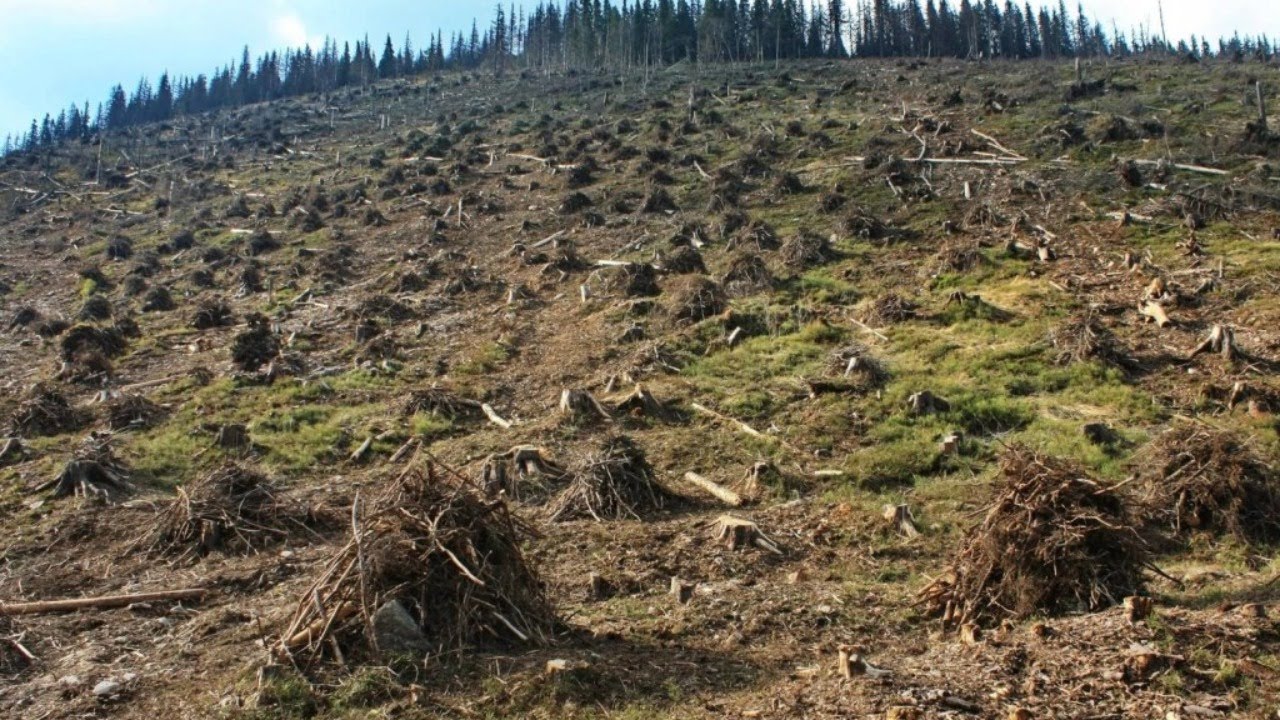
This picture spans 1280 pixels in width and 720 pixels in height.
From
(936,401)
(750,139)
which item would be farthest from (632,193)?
(936,401)

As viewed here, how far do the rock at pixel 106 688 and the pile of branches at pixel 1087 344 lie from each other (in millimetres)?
13851

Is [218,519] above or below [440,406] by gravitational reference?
below

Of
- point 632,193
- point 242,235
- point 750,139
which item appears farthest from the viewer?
point 750,139

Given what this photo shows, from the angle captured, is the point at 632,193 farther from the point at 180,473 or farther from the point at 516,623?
the point at 516,623

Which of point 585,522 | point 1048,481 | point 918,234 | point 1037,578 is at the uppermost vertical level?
point 918,234

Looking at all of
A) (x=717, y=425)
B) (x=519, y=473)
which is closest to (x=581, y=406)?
(x=717, y=425)

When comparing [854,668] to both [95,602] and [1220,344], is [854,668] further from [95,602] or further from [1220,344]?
[1220,344]

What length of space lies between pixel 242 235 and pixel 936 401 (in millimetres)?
31379

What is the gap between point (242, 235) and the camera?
116 feet

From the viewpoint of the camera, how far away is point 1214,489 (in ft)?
29.1

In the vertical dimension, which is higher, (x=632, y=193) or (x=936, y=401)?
(x=632, y=193)

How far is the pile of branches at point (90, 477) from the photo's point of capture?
1189cm

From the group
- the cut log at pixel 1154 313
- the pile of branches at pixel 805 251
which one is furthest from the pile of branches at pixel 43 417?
the cut log at pixel 1154 313

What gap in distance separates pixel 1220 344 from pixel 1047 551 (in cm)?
924
